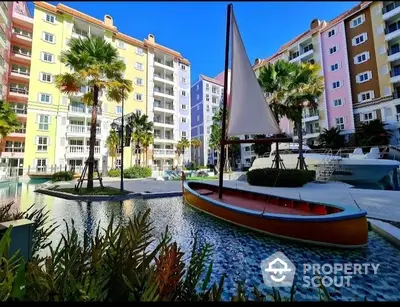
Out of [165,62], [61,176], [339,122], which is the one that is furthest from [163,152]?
[339,122]

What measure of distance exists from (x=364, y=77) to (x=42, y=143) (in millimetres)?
44637

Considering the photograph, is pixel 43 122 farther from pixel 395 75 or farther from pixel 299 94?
pixel 395 75

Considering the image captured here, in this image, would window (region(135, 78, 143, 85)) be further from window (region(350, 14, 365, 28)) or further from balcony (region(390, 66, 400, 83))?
balcony (region(390, 66, 400, 83))

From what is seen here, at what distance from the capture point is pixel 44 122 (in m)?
30.8

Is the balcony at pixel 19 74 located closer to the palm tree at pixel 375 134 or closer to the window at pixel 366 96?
the palm tree at pixel 375 134

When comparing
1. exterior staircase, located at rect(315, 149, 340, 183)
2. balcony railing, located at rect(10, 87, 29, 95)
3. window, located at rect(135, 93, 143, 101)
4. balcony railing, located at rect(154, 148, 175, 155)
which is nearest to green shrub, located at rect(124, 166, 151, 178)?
balcony railing, located at rect(154, 148, 175, 155)

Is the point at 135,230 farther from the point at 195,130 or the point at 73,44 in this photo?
the point at 195,130

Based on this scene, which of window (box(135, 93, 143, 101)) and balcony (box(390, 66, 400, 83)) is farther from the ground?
window (box(135, 93, 143, 101))

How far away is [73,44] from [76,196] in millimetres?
9543

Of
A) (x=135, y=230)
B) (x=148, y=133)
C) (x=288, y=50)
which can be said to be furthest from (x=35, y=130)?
(x=288, y=50)

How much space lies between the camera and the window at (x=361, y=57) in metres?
30.0

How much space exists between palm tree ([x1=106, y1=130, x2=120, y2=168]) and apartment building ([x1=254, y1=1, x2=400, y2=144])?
98.1 feet

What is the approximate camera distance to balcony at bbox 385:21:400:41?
87.4ft

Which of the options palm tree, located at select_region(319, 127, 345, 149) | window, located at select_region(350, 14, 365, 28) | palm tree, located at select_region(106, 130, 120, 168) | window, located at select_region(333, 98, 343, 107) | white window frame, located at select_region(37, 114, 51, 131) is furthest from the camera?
palm tree, located at select_region(106, 130, 120, 168)
